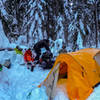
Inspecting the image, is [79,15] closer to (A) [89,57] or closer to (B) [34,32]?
(B) [34,32]

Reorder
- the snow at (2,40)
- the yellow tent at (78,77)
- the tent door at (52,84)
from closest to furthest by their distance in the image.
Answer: the yellow tent at (78,77)
the tent door at (52,84)
the snow at (2,40)

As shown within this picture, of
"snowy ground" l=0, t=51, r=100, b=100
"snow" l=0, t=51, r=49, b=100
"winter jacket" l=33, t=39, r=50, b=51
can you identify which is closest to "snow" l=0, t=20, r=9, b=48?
"snowy ground" l=0, t=51, r=100, b=100

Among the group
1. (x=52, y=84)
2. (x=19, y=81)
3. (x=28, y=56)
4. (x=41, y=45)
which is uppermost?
(x=41, y=45)

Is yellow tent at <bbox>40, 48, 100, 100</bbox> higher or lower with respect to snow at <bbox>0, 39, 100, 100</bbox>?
higher

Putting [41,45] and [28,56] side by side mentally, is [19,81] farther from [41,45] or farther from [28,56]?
[41,45]

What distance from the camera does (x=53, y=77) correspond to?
4195 millimetres

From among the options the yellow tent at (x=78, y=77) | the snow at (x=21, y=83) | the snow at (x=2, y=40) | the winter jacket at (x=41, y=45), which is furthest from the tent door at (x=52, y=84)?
the snow at (x=2, y=40)

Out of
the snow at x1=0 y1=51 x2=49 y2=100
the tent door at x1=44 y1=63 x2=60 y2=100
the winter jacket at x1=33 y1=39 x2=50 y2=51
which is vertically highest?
the winter jacket at x1=33 y1=39 x2=50 y2=51

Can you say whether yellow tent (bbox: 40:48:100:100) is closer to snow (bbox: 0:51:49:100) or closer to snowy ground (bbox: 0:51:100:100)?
snowy ground (bbox: 0:51:100:100)

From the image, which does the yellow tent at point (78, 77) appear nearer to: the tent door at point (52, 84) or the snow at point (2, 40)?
the tent door at point (52, 84)

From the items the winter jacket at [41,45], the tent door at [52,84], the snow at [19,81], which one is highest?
the winter jacket at [41,45]

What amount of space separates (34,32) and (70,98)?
1419 centimetres

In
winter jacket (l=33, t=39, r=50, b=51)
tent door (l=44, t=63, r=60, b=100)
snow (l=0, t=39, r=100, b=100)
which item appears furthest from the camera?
winter jacket (l=33, t=39, r=50, b=51)

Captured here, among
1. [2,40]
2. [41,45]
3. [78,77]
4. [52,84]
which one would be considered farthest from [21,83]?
[2,40]
